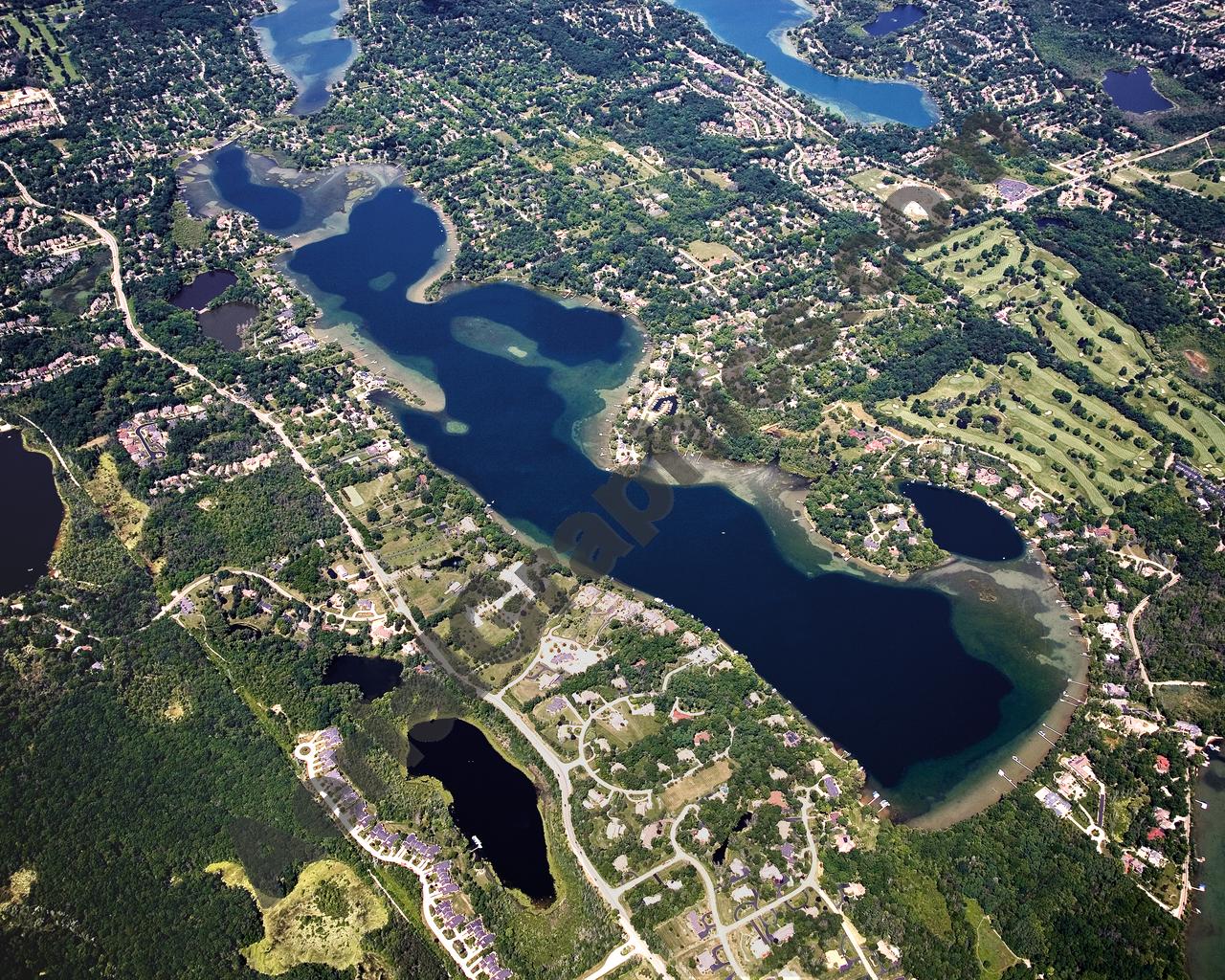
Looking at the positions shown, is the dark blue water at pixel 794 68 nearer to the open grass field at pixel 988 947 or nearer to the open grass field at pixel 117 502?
the open grass field at pixel 117 502

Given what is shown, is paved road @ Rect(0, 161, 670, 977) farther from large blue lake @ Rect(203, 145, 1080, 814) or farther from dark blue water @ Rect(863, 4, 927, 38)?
dark blue water @ Rect(863, 4, 927, 38)

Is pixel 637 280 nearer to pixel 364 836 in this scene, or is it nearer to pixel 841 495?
pixel 841 495

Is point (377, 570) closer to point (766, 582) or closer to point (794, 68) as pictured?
point (766, 582)

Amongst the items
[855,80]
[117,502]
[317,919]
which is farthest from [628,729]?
[855,80]

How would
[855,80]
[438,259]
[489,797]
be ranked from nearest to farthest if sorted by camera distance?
1. [489,797]
2. [438,259]
3. [855,80]

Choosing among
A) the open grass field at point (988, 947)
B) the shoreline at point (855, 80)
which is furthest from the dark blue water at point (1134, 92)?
the open grass field at point (988, 947)

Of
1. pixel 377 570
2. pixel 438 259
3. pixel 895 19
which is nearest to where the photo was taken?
pixel 377 570

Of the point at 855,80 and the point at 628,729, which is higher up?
the point at 855,80
